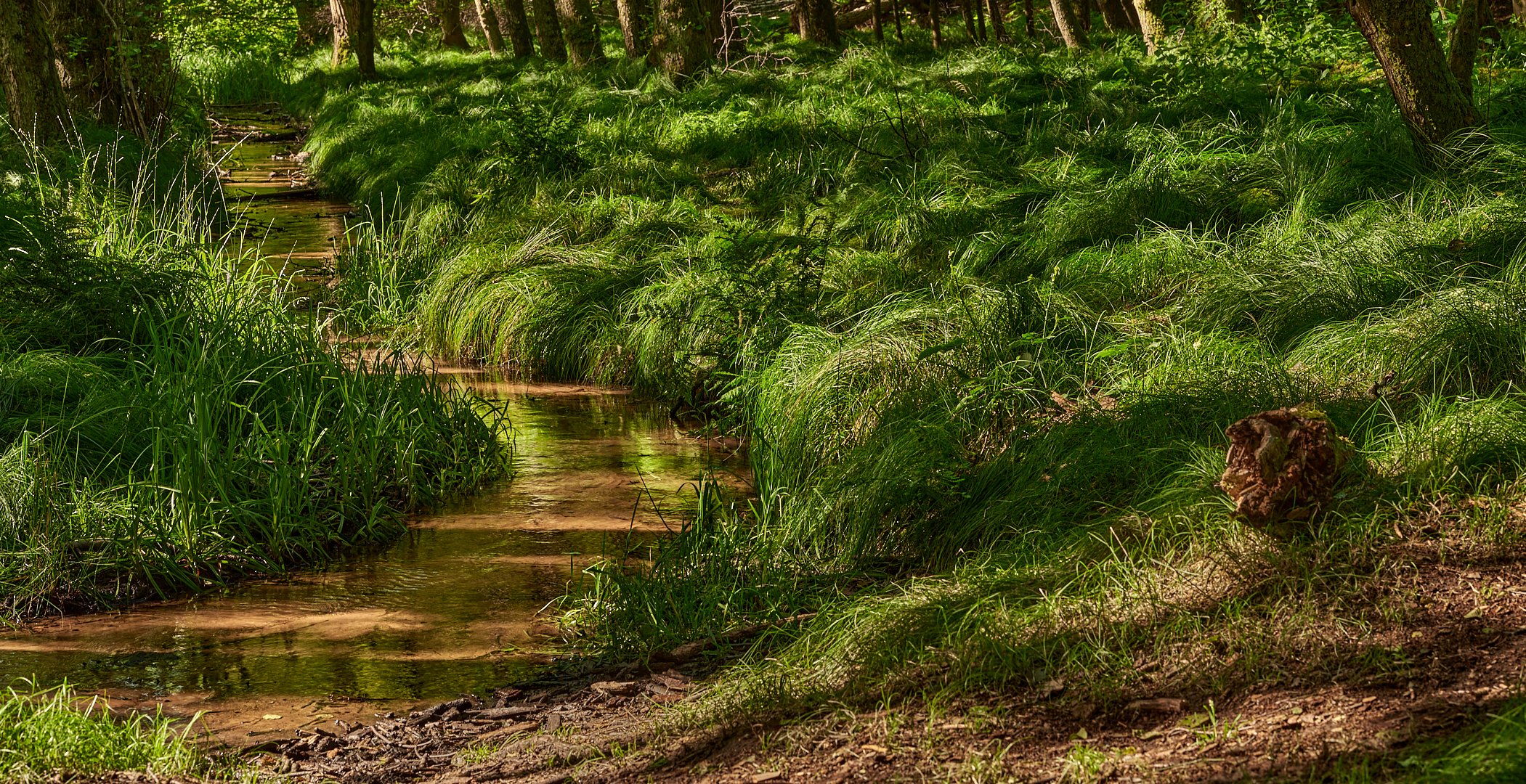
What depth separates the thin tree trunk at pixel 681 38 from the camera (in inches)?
542

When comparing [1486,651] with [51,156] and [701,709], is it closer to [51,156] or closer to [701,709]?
[701,709]

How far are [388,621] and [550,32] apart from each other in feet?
54.2

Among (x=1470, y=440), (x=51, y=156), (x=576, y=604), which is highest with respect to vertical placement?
(x=51, y=156)

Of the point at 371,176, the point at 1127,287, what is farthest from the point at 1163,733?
the point at 371,176

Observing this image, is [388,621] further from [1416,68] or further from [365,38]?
[365,38]

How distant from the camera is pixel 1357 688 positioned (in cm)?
302

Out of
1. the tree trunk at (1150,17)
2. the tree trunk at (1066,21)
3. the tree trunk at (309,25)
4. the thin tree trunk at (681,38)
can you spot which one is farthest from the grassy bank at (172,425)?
the tree trunk at (309,25)

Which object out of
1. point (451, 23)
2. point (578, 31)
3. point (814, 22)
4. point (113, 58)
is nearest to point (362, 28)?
point (451, 23)

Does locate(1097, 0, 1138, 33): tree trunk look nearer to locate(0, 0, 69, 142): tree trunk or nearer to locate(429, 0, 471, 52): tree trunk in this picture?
locate(429, 0, 471, 52): tree trunk

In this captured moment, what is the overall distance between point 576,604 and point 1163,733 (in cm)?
241

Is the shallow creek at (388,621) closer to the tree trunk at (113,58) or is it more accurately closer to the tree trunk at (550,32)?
the tree trunk at (113,58)

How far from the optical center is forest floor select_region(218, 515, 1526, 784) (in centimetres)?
279

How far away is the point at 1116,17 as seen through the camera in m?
19.3

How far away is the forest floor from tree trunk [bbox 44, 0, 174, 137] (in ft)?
28.4
